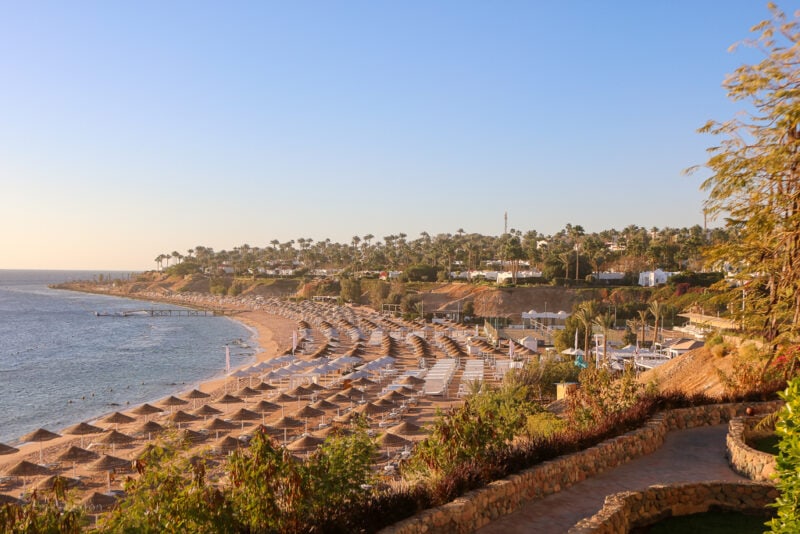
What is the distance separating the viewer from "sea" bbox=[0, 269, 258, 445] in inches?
1329

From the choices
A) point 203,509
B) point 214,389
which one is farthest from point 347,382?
point 203,509

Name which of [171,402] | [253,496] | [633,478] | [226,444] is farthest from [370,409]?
[253,496]

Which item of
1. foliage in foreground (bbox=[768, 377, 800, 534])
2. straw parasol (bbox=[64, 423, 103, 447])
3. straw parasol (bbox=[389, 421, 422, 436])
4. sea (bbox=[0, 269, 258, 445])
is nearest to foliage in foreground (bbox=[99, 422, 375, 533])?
foliage in foreground (bbox=[768, 377, 800, 534])

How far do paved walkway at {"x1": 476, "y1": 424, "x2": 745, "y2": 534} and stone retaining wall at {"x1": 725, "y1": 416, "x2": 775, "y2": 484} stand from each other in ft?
0.61

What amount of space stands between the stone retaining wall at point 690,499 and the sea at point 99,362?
2723cm

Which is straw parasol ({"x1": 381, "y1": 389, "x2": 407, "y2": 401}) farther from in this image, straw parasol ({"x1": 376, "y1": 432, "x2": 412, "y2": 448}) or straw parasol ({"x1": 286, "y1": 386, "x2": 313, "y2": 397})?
straw parasol ({"x1": 376, "y1": 432, "x2": 412, "y2": 448})

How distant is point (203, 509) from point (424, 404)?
23.6m

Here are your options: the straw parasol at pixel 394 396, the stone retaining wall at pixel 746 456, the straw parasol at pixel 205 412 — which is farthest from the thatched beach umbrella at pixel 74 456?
the stone retaining wall at pixel 746 456

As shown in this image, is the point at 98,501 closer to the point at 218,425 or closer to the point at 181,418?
the point at 218,425

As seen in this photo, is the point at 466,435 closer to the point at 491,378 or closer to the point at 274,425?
the point at 274,425

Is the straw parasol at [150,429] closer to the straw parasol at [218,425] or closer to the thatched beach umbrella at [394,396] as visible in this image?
the straw parasol at [218,425]

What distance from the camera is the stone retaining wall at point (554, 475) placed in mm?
7863

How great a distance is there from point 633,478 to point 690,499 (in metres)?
1.41

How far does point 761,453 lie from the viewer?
1048cm
